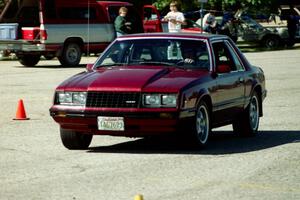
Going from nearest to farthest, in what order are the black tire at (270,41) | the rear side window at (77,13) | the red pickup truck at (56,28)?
the red pickup truck at (56,28), the rear side window at (77,13), the black tire at (270,41)

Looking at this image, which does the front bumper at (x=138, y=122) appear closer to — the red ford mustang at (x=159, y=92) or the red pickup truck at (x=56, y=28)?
the red ford mustang at (x=159, y=92)

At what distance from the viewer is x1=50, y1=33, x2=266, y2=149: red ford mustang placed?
11.0 m

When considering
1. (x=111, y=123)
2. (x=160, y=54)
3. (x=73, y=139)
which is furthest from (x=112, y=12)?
(x=111, y=123)

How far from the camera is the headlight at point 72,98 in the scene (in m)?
11.3

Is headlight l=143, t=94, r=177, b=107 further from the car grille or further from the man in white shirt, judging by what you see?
the man in white shirt

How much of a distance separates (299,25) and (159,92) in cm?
3838

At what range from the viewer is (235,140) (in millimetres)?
12969

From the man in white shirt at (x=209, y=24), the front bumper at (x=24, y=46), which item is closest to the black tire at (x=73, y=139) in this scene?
the front bumper at (x=24, y=46)

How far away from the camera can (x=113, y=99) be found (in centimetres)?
Result: 1117

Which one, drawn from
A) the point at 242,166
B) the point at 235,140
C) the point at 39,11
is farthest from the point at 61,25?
the point at 242,166

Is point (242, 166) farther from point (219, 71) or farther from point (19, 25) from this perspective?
point (19, 25)

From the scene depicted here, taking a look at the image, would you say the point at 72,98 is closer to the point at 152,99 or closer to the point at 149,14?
the point at 152,99

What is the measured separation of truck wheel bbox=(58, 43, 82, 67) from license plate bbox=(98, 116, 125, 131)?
→ 19.3m

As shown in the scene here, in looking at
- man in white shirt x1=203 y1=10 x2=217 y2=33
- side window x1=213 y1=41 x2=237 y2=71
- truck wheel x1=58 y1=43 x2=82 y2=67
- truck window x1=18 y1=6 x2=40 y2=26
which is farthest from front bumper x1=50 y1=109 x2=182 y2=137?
man in white shirt x1=203 y1=10 x2=217 y2=33
